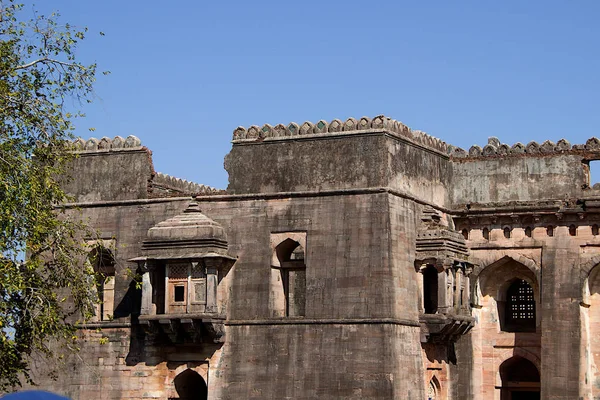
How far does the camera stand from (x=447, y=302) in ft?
85.3

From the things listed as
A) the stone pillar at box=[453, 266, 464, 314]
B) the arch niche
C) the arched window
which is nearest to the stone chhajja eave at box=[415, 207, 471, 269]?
the stone pillar at box=[453, 266, 464, 314]

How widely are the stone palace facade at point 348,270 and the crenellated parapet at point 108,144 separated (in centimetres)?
3

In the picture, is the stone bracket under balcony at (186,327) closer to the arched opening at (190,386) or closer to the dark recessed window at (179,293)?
the dark recessed window at (179,293)

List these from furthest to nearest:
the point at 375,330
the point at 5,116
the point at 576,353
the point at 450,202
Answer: the point at 450,202 → the point at 576,353 → the point at 375,330 → the point at 5,116

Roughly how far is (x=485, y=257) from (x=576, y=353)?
9.43ft

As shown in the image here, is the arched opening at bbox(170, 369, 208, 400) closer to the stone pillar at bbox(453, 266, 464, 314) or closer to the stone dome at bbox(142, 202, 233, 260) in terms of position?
the stone dome at bbox(142, 202, 233, 260)

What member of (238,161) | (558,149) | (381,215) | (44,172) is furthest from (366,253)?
(44,172)

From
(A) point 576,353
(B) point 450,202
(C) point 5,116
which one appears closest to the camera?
(C) point 5,116

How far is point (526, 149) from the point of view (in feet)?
91.5

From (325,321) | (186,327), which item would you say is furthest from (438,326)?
(186,327)

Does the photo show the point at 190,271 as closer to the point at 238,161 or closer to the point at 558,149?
the point at 238,161

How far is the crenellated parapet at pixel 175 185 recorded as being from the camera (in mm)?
28089

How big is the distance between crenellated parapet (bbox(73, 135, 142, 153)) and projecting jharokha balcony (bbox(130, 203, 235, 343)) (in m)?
2.31

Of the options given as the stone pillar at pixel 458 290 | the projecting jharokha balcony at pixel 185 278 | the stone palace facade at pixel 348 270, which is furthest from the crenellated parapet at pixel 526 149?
the projecting jharokha balcony at pixel 185 278
